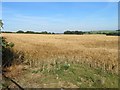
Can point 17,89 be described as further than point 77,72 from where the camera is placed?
No

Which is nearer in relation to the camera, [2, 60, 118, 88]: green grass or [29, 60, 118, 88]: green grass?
[2, 60, 118, 88]: green grass

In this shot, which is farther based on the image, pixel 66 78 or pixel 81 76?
pixel 81 76

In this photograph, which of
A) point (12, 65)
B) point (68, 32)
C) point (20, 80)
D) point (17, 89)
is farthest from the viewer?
point (68, 32)

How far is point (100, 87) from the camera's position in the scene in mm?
9461

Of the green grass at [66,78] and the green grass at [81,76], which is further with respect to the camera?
the green grass at [81,76]

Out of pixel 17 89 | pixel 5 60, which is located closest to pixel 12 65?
pixel 5 60

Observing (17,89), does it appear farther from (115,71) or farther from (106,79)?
(115,71)

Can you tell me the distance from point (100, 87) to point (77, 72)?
1472mm

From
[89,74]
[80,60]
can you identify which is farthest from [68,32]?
[89,74]

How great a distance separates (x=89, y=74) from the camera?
10.6 m

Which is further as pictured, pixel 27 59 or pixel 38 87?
pixel 27 59

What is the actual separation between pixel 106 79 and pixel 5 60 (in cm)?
506

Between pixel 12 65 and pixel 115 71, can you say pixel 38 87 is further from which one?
pixel 115 71

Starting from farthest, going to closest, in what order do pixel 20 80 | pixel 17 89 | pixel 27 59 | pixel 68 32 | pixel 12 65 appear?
pixel 68 32 → pixel 27 59 → pixel 12 65 → pixel 20 80 → pixel 17 89
